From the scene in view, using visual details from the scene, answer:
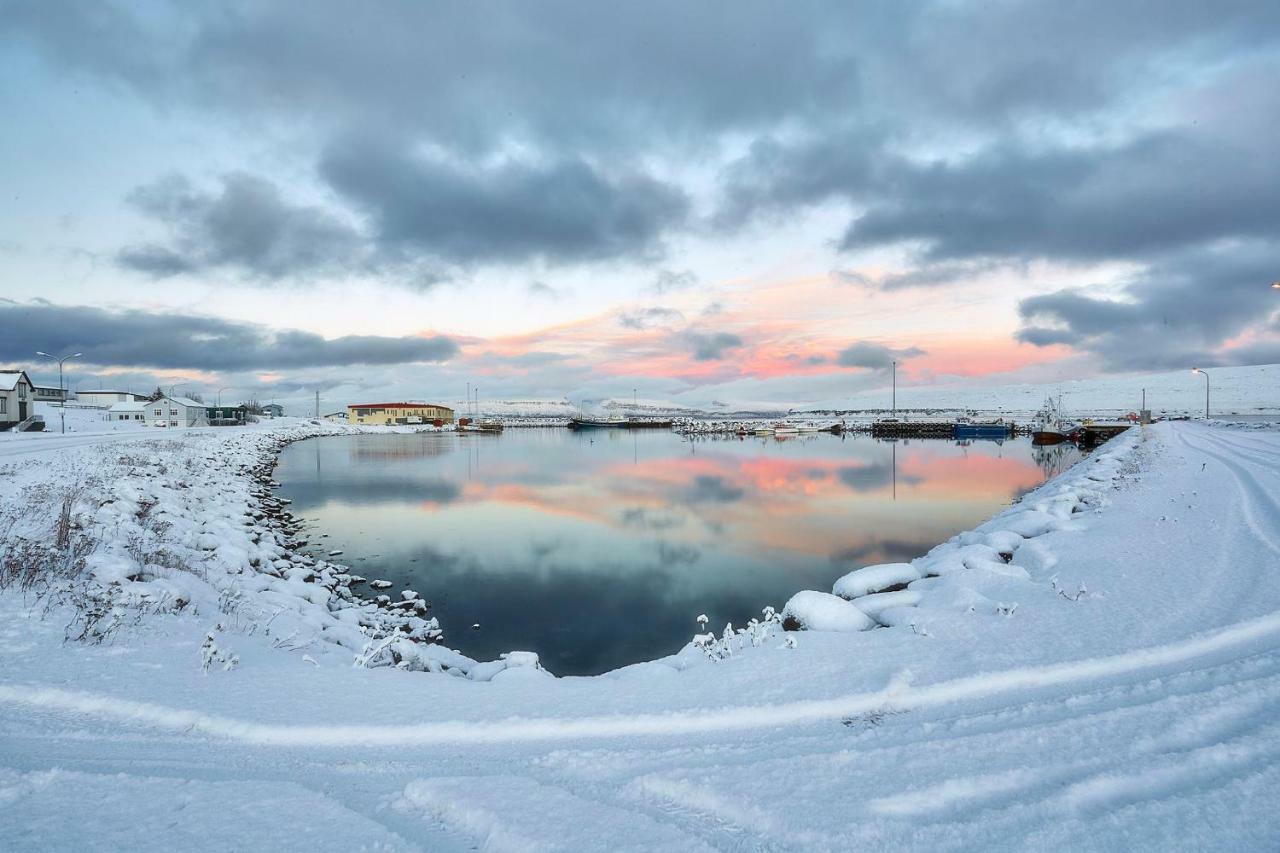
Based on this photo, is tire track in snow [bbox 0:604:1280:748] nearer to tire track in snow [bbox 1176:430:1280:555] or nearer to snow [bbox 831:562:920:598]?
snow [bbox 831:562:920:598]

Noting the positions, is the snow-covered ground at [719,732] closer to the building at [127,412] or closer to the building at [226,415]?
→ the building at [127,412]

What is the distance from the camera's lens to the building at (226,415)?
97.4 meters

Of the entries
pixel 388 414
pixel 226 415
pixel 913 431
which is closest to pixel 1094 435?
pixel 913 431

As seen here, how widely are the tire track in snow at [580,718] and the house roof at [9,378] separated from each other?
5945cm

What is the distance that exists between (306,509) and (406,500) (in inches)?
146

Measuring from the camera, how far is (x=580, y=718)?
14.3ft

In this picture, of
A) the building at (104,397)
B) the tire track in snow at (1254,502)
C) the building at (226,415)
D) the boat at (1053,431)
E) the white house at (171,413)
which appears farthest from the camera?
the building at (104,397)

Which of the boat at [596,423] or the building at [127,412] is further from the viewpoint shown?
the boat at [596,423]

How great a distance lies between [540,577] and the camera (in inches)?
554

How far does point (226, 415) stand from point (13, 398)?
61.8 metres

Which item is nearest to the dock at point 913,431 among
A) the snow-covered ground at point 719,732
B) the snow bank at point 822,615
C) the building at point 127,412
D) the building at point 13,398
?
the snow bank at point 822,615

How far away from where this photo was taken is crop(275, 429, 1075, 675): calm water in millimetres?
11242

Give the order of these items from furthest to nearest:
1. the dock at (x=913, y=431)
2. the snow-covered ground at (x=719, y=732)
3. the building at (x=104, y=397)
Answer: the building at (x=104, y=397), the dock at (x=913, y=431), the snow-covered ground at (x=719, y=732)

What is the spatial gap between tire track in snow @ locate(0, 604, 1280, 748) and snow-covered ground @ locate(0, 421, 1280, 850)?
0.02 m
